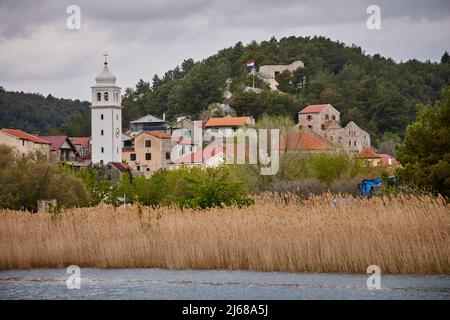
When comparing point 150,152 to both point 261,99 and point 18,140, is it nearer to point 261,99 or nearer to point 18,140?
point 261,99

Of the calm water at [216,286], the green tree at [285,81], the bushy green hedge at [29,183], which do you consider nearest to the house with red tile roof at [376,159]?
the bushy green hedge at [29,183]

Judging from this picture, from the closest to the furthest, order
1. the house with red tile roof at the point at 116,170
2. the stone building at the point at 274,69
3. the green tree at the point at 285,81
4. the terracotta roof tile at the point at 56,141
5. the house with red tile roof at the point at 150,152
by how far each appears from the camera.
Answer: the house with red tile roof at the point at 116,170
the terracotta roof tile at the point at 56,141
the house with red tile roof at the point at 150,152
the green tree at the point at 285,81
the stone building at the point at 274,69

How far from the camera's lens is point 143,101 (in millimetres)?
178625

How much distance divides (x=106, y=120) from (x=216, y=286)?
11031cm

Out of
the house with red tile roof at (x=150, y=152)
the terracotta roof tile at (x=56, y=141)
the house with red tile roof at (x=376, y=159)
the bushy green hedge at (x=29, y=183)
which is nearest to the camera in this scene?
the bushy green hedge at (x=29, y=183)

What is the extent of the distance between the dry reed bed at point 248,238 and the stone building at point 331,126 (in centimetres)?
10518

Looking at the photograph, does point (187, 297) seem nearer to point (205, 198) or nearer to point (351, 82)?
point (205, 198)

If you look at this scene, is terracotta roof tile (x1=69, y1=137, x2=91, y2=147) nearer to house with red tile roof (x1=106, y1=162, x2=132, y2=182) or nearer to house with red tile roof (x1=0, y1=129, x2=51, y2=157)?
house with red tile roof (x1=106, y1=162, x2=132, y2=182)

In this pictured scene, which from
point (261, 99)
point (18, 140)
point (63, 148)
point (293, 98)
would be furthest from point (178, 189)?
point (293, 98)

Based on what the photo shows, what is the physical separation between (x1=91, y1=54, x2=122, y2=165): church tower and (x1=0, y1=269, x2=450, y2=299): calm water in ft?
337

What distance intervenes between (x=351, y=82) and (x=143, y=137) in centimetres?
5704

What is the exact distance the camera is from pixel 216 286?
27.0 metres

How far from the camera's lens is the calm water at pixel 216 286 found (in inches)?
1003

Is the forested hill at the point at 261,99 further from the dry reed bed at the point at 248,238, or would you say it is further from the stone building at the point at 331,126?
the dry reed bed at the point at 248,238
